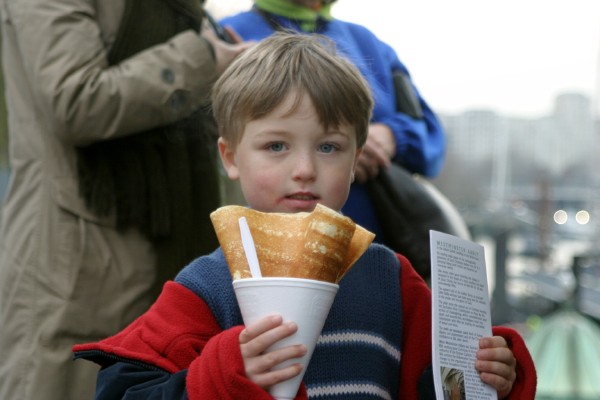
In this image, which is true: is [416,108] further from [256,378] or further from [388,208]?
[256,378]

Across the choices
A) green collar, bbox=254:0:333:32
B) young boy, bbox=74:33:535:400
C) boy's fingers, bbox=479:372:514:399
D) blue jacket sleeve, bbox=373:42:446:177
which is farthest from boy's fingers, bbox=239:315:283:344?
green collar, bbox=254:0:333:32

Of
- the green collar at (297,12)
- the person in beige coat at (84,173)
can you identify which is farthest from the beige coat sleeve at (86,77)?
the green collar at (297,12)

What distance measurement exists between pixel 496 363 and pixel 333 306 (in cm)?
32

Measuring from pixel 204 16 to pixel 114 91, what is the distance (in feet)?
1.53

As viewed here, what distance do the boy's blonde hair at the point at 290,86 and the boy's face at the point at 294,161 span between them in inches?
0.8

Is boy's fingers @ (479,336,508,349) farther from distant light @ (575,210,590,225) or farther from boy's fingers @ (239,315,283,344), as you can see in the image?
distant light @ (575,210,590,225)

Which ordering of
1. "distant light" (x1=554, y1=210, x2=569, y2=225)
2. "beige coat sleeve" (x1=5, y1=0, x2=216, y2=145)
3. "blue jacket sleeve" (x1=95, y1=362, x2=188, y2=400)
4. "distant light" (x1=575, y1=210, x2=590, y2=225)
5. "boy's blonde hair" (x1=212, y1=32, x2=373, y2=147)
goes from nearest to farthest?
"blue jacket sleeve" (x1=95, y1=362, x2=188, y2=400)
"boy's blonde hair" (x1=212, y1=32, x2=373, y2=147)
"beige coat sleeve" (x1=5, y1=0, x2=216, y2=145)
"distant light" (x1=575, y1=210, x2=590, y2=225)
"distant light" (x1=554, y1=210, x2=569, y2=225)

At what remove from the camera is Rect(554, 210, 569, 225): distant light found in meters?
14.0

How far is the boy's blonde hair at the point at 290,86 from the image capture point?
6.24 ft

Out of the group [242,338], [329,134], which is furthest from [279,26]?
[242,338]

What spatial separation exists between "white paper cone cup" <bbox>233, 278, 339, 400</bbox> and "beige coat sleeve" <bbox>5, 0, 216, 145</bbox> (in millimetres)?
1071

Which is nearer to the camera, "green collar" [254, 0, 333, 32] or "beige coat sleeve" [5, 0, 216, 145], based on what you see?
"beige coat sleeve" [5, 0, 216, 145]

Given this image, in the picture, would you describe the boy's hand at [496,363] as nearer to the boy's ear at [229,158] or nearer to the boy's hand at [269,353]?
the boy's hand at [269,353]

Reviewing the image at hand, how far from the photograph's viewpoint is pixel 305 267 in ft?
5.18
